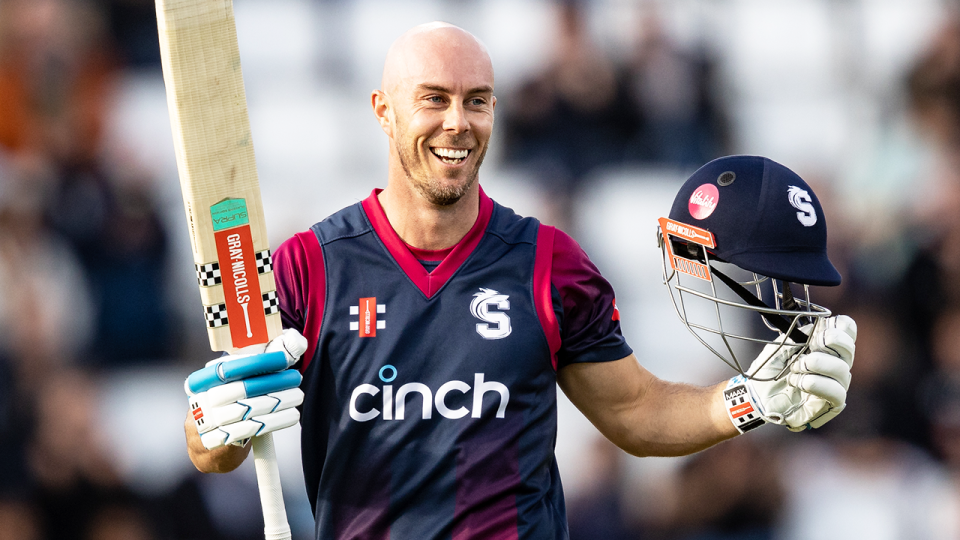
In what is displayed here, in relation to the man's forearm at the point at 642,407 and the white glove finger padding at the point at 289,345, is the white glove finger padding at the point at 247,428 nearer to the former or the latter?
the white glove finger padding at the point at 289,345

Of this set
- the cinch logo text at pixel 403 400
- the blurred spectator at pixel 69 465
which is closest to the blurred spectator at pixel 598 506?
the blurred spectator at pixel 69 465

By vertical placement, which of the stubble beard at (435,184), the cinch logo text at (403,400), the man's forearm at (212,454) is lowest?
the man's forearm at (212,454)

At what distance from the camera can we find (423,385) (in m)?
3.06

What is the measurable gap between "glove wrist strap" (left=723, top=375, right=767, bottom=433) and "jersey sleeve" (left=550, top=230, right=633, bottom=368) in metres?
0.35

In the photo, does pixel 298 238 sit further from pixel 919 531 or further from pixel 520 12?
pixel 919 531

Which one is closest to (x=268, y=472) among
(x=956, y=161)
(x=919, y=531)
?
(x=919, y=531)

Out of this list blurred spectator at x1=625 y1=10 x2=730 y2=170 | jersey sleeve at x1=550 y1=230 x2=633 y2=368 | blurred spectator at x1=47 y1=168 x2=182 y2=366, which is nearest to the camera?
jersey sleeve at x1=550 y1=230 x2=633 y2=368

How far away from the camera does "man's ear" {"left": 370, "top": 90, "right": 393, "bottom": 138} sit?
3287 mm

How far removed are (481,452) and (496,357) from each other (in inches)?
10.9

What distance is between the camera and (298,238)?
3168 mm

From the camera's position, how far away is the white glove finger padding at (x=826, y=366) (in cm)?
288

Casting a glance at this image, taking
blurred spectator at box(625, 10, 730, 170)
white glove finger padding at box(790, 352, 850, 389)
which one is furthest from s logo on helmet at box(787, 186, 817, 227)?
blurred spectator at box(625, 10, 730, 170)

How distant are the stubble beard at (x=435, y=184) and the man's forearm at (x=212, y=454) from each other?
912 mm

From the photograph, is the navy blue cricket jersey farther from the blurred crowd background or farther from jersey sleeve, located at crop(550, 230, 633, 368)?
the blurred crowd background
